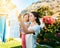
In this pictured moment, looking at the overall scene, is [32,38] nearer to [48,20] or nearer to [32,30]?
[32,30]

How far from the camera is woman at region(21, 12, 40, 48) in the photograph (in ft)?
5.07

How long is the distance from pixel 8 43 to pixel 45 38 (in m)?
0.31

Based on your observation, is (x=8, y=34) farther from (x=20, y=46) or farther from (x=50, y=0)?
(x=50, y=0)

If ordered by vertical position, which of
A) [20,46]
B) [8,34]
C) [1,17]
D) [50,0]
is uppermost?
[50,0]

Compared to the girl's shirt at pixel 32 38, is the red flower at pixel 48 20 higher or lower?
higher

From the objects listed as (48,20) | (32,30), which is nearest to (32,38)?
(32,30)

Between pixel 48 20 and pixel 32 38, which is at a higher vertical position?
pixel 48 20

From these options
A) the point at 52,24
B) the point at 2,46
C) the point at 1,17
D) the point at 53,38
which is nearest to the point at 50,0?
the point at 52,24

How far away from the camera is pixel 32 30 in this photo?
5.09ft

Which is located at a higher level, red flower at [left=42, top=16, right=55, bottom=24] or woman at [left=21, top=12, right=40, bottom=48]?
red flower at [left=42, top=16, right=55, bottom=24]

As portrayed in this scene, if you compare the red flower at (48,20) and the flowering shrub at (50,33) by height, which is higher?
the red flower at (48,20)

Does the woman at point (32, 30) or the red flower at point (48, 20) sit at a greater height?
the red flower at point (48, 20)

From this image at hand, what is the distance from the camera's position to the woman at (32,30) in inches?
60.9

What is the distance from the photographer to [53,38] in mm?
1518
